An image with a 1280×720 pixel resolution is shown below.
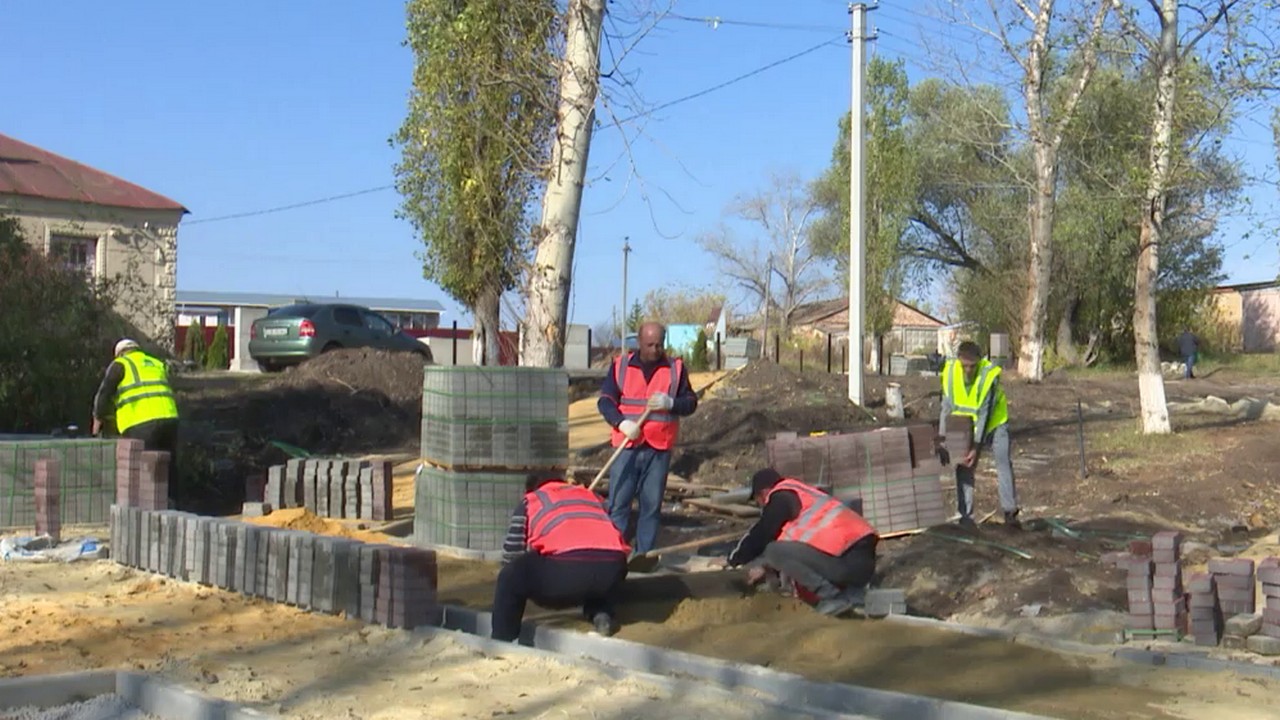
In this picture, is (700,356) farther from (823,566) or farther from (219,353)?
(823,566)

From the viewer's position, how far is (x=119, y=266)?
29.1 m

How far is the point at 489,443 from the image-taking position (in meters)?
9.74

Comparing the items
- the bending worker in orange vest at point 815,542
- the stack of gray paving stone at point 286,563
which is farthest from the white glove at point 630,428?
the stack of gray paving stone at point 286,563

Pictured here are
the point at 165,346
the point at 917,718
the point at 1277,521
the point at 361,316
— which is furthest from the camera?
the point at 361,316

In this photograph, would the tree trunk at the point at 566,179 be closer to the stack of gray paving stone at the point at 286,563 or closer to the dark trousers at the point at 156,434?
the dark trousers at the point at 156,434

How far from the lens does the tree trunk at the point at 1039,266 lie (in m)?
27.6

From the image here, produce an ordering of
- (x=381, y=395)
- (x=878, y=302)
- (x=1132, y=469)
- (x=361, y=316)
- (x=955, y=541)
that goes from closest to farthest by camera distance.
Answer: (x=955, y=541), (x=1132, y=469), (x=381, y=395), (x=361, y=316), (x=878, y=302)

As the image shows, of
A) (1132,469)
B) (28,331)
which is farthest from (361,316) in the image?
(1132,469)

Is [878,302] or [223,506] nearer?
[223,506]

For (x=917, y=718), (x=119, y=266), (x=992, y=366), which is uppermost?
(x=119, y=266)

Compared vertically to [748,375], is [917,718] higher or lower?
lower

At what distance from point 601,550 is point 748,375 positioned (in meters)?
16.9

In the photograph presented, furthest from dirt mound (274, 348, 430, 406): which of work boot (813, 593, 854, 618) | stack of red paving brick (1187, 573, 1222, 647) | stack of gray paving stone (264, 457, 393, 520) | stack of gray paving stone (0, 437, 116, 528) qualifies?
stack of red paving brick (1187, 573, 1222, 647)

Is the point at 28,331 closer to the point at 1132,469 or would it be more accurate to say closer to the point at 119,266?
the point at 1132,469
